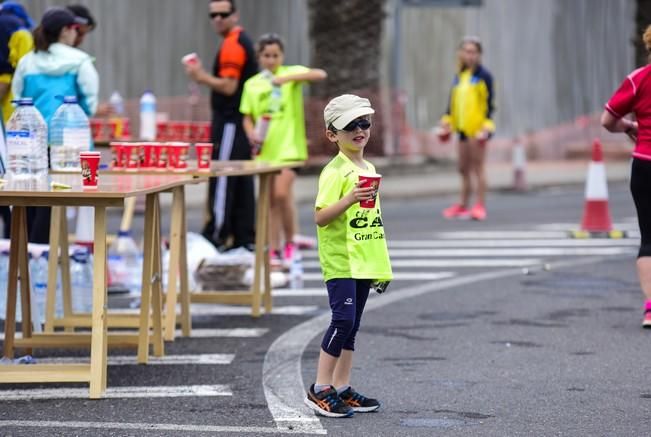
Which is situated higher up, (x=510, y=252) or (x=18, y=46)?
(x=18, y=46)

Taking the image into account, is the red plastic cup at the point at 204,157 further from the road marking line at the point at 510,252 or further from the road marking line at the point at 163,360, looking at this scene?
the road marking line at the point at 510,252

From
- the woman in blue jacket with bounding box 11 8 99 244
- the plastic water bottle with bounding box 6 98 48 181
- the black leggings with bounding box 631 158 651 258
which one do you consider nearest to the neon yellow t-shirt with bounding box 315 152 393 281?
the plastic water bottle with bounding box 6 98 48 181

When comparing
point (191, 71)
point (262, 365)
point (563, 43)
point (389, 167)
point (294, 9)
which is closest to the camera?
point (262, 365)

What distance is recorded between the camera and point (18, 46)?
10.6m

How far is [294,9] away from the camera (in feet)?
91.2

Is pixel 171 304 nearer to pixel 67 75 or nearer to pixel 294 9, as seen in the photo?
pixel 67 75

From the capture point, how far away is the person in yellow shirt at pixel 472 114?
55.3ft

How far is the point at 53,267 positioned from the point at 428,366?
2.53 meters

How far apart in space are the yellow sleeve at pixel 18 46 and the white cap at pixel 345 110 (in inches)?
163

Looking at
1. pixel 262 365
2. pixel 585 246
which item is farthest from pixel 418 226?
pixel 262 365

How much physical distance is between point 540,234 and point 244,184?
163 inches

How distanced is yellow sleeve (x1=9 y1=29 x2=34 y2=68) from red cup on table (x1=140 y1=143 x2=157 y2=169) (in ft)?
5.79

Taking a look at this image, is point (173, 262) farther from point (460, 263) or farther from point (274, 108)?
point (460, 263)

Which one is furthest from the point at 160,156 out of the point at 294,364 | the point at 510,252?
the point at 510,252
